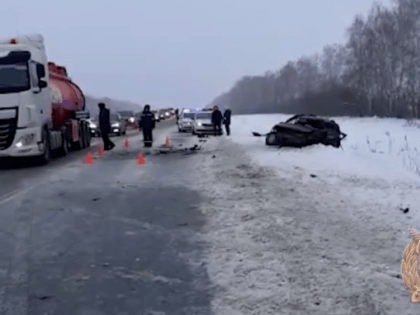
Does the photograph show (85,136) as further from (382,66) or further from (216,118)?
(382,66)

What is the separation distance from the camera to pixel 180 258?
5.52 m

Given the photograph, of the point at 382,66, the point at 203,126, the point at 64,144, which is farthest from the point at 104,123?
the point at 382,66

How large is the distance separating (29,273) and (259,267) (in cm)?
237

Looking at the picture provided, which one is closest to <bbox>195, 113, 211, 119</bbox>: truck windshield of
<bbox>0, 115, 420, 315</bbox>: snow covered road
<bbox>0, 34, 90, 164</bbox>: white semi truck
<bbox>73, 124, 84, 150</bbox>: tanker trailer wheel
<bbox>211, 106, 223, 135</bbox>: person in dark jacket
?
<bbox>211, 106, 223, 135</bbox>: person in dark jacket

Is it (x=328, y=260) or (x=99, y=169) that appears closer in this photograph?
(x=328, y=260)

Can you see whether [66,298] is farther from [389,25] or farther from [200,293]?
[389,25]

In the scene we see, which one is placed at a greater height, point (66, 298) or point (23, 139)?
point (23, 139)

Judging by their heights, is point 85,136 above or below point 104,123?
below

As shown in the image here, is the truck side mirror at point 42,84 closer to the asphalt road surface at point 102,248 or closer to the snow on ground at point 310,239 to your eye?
the asphalt road surface at point 102,248

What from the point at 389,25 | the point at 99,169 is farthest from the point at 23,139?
the point at 389,25

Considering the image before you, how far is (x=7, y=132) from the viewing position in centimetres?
1380

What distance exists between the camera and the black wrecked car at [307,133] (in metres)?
18.4

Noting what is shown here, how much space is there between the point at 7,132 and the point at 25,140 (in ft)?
1.75

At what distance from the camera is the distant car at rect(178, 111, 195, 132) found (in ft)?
120
